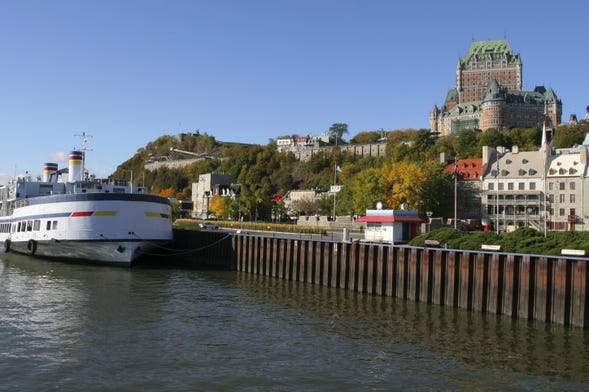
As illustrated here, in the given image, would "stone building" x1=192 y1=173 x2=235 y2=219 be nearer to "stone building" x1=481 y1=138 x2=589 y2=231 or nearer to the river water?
"stone building" x1=481 y1=138 x2=589 y2=231

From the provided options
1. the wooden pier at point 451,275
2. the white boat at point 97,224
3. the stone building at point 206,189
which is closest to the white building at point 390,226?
the wooden pier at point 451,275

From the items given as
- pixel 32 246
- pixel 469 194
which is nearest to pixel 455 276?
pixel 32 246

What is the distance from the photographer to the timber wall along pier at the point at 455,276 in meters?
26.1

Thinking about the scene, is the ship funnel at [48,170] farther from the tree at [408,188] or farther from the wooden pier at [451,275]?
the tree at [408,188]

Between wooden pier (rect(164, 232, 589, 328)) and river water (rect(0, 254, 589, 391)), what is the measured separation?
918mm

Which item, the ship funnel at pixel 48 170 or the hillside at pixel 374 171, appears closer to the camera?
the ship funnel at pixel 48 170

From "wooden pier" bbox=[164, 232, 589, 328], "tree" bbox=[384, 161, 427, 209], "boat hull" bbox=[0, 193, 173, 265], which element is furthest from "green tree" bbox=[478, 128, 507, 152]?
"wooden pier" bbox=[164, 232, 589, 328]

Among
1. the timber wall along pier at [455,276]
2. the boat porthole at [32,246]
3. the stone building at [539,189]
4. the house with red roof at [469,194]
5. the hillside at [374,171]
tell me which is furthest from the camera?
the house with red roof at [469,194]

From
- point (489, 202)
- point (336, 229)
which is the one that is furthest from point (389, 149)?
point (336, 229)

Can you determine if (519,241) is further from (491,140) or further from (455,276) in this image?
(491,140)

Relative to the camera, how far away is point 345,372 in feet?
65.3

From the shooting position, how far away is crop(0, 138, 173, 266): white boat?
4662 centimetres

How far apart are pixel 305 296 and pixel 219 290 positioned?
19.3ft

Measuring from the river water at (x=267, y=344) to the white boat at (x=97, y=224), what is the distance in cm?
1188
